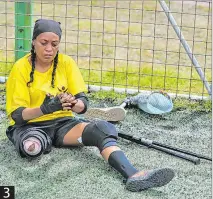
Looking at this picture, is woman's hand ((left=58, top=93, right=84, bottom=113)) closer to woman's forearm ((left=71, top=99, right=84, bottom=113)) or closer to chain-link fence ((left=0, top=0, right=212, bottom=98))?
woman's forearm ((left=71, top=99, right=84, bottom=113))

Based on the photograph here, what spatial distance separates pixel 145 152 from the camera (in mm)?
4320

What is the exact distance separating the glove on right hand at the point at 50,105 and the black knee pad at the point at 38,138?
0.21m

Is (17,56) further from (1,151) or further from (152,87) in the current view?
(1,151)

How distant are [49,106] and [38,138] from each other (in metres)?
0.27

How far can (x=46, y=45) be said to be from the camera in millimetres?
4078

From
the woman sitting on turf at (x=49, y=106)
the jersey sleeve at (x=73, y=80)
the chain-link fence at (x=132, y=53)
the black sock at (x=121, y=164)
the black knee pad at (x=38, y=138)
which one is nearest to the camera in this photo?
the black sock at (x=121, y=164)

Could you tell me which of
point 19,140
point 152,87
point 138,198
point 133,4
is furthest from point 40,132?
point 133,4

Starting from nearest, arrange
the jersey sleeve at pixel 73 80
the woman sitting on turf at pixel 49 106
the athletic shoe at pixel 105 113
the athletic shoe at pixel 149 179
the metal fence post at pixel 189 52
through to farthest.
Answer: the athletic shoe at pixel 149 179
the woman sitting on turf at pixel 49 106
the jersey sleeve at pixel 73 80
the athletic shoe at pixel 105 113
the metal fence post at pixel 189 52

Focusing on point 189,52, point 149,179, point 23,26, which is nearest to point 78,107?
point 149,179

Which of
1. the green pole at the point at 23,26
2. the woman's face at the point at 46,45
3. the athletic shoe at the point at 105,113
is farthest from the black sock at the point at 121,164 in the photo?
the green pole at the point at 23,26

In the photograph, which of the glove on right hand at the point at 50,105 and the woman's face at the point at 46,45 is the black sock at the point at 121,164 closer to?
the glove on right hand at the point at 50,105

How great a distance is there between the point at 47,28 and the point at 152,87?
5.36ft

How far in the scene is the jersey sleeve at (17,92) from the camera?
4.14m

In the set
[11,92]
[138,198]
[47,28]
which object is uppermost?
[47,28]
